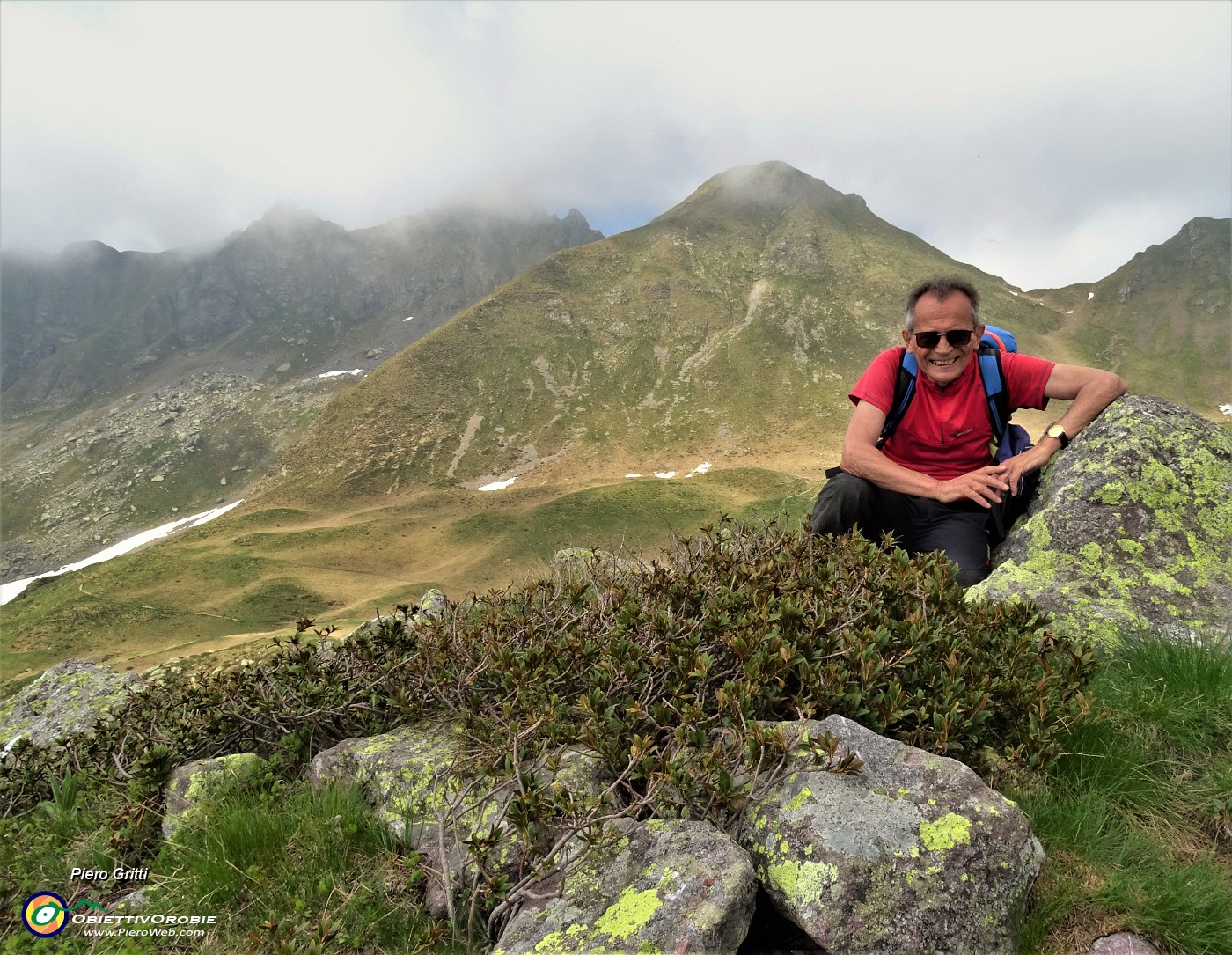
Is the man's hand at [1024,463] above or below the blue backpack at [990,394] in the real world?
below

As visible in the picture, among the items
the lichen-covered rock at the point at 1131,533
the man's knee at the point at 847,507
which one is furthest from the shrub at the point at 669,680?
the lichen-covered rock at the point at 1131,533

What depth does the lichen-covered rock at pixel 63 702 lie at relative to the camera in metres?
5.98

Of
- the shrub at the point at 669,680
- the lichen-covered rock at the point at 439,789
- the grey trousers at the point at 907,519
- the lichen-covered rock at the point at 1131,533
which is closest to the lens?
the lichen-covered rock at the point at 439,789

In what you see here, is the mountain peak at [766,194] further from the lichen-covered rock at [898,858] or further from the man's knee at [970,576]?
the lichen-covered rock at [898,858]

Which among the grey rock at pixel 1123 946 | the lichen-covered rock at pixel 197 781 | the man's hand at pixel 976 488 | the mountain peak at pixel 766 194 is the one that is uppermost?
the mountain peak at pixel 766 194

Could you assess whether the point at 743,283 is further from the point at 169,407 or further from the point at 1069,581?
the point at 169,407

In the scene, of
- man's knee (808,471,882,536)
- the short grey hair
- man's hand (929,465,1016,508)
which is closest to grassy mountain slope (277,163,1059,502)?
man's knee (808,471,882,536)

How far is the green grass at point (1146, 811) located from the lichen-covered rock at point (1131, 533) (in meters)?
0.74

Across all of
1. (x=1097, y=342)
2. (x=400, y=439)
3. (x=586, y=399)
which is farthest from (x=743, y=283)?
(x=400, y=439)

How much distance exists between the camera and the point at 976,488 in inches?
214

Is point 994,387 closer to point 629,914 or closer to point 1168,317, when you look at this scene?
point 629,914

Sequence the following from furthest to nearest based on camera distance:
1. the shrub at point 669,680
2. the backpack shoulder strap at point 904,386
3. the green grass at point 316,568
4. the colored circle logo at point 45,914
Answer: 1. the green grass at point 316,568
2. the backpack shoulder strap at point 904,386
3. the shrub at point 669,680
4. the colored circle logo at point 45,914

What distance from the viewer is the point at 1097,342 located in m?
120

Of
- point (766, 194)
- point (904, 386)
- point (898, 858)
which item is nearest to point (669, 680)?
point (898, 858)
